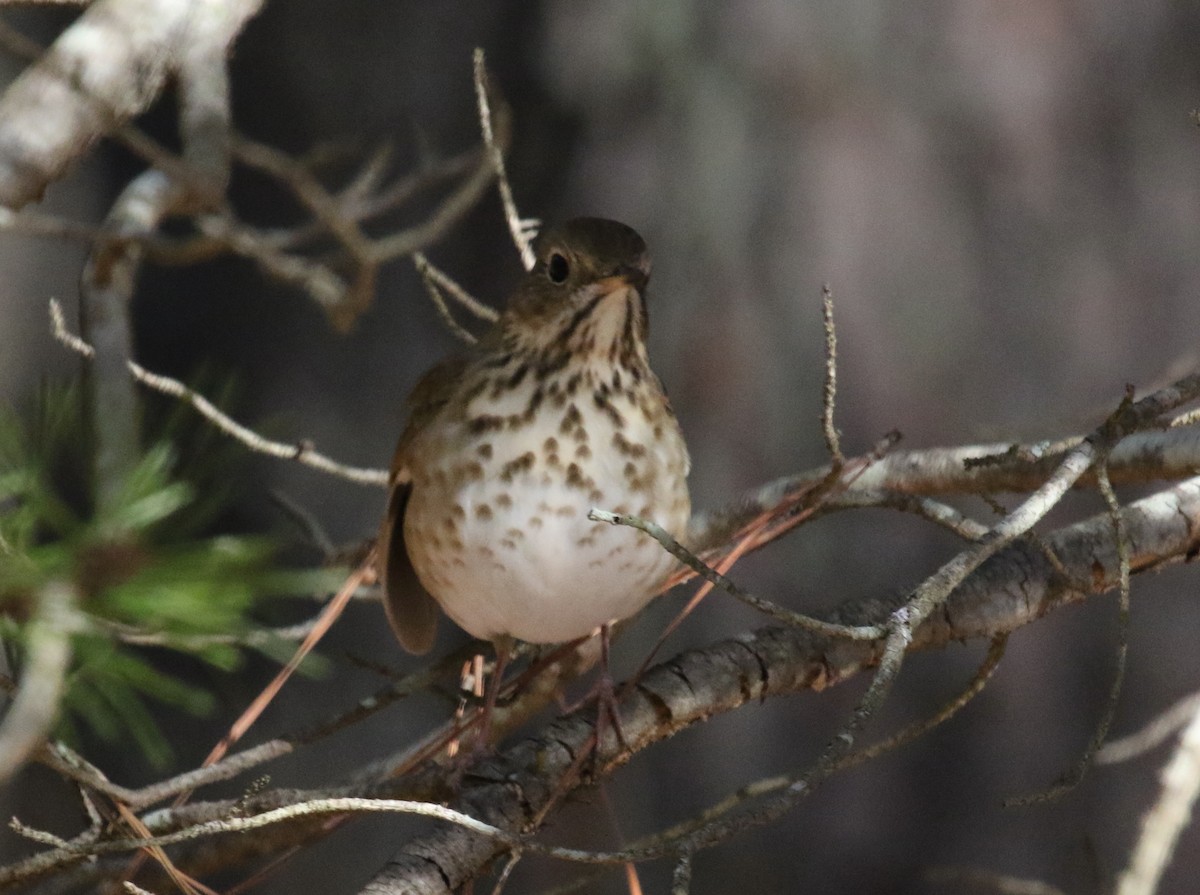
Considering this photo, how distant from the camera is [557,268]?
1.69m

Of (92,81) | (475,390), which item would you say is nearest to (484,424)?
(475,390)

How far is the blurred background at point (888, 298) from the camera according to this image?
2.71m

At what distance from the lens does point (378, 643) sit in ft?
9.62

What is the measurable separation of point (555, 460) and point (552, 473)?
0.02 metres

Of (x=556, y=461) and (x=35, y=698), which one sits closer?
(x=35, y=698)

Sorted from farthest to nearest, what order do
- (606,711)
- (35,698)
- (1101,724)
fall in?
(606,711) < (1101,724) < (35,698)

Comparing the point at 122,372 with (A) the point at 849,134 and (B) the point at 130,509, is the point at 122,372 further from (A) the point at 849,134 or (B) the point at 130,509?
(A) the point at 849,134

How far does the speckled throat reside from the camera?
1.57 meters

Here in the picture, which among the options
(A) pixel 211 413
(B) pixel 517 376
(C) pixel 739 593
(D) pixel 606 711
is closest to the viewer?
(C) pixel 739 593

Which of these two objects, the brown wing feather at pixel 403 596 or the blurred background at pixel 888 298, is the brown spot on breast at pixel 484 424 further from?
the blurred background at pixel 888 298

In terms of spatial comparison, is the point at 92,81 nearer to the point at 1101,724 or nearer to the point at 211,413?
the point at 211,413

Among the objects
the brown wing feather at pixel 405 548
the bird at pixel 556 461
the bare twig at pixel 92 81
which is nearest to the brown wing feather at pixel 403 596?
the brown wing feather at pixel 405 548

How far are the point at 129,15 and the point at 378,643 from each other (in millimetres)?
1802

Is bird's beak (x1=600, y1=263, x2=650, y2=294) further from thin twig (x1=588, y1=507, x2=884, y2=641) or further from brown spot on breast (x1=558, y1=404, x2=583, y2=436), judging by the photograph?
thin twig (x1=588, y1=507, x2=884, y2=641)
